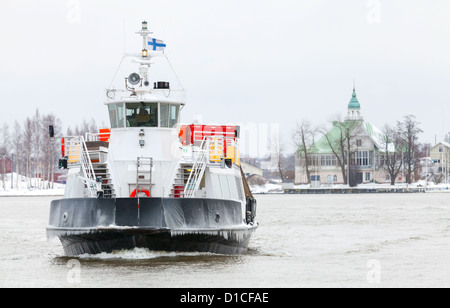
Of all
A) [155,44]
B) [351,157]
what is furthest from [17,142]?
[155,44]

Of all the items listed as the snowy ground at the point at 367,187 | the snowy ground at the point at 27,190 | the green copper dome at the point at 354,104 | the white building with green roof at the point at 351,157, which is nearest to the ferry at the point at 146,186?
the snowy ground at the point at 27,190

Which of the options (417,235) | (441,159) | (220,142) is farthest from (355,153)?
(220,142)

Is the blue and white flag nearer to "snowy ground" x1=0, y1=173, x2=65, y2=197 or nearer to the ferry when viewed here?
the ferry

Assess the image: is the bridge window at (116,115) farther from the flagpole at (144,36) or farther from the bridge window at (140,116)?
the flagpole at (144,36)

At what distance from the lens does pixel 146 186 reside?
92.7ft

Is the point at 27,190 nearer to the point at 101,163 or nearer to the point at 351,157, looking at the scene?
the point at 351,157

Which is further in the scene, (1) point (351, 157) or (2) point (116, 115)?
(1) point (351, 157)

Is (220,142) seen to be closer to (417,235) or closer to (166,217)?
(166,217)

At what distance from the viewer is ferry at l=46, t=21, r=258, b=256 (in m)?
26.6

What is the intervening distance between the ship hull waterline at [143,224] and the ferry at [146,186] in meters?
0.03

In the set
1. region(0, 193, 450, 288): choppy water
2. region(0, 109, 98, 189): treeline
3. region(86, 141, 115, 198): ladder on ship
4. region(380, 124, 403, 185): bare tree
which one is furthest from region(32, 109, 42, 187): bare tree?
region(86, 141, 115, 198): ladder on ship

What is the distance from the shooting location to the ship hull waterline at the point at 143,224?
26.5 metres

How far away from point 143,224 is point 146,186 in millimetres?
2098

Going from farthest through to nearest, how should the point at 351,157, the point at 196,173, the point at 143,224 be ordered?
1. the point at 351,157
2. the point at 196,173
3. the point at 143,224
